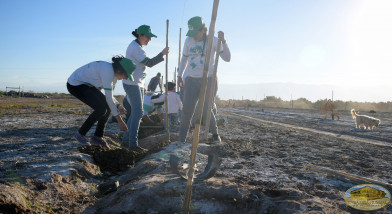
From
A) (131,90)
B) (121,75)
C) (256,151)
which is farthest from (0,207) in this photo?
(256,151)

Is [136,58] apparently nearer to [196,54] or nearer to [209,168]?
[196,54]

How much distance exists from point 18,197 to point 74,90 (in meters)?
2.17

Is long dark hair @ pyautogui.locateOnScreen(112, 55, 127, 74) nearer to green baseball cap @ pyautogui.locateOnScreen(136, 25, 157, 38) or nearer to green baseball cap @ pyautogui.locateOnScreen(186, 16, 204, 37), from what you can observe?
green baseball cap @ pyautogui.locateOnScreen(136, 25, 157, 38)

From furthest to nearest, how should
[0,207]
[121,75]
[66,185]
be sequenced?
[121,75] < [66,185] < [0,207]

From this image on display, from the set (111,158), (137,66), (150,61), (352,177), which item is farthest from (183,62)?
(352,177)

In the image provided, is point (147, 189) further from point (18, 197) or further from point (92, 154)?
point (92, 154)

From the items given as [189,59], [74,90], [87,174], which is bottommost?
[87,174]

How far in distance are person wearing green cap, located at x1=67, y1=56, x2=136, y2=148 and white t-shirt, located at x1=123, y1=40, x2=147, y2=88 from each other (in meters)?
0.32

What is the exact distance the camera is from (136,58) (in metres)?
4.44

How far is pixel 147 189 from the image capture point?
96.4 inches

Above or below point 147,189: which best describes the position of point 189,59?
above
